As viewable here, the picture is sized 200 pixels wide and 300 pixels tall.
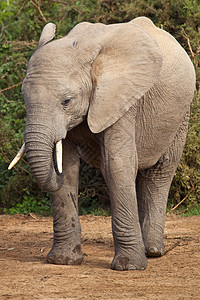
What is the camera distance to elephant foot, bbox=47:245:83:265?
524 centimetres

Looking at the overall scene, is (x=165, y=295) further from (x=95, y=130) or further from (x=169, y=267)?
(x=95, y=130)

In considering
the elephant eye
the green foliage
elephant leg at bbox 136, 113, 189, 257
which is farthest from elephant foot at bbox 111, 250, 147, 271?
the green foliage

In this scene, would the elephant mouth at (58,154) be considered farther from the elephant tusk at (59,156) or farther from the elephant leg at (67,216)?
the elephant leg at (67,216)

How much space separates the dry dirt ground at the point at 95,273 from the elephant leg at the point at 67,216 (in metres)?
0.16

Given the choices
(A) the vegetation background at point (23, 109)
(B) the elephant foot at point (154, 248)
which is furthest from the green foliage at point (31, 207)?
(B) the elephant foot at point (154, 248)

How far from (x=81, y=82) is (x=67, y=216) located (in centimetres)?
125

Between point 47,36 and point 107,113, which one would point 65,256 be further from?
point 47,36

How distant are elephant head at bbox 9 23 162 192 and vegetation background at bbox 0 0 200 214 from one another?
3.63 m

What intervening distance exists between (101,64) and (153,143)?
3.39ft

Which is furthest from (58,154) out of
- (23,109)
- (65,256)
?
(23,109)

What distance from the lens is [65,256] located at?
5.25 m

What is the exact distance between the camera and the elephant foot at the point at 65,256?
5.24 m

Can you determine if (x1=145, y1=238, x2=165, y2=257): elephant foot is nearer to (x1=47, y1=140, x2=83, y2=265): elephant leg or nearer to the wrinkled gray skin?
the wrinkled gray skin

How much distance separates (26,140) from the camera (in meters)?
4.48
